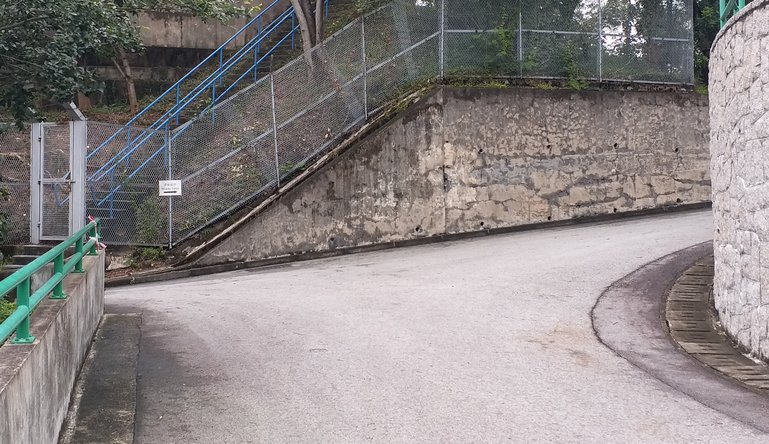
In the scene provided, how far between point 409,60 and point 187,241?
6.37m

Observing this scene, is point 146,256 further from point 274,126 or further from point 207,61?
point 207,61

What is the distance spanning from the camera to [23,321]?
4.15 metres

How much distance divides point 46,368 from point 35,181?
35.5 ft

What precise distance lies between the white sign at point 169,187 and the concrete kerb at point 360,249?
1520 millimetres

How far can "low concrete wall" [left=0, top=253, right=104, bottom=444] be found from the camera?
355 cm

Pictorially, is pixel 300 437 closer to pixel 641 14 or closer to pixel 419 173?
pixel 419 173

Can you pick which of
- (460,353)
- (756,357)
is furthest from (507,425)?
(756,357)

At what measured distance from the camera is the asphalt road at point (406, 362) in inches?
214

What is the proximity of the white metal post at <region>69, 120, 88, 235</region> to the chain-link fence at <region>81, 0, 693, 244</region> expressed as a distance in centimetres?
219

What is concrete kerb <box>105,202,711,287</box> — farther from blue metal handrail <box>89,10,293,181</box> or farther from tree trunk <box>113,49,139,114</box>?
tree trunk <box>113,49,139,114</box>

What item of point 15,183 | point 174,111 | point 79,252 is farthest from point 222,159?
point 79,252

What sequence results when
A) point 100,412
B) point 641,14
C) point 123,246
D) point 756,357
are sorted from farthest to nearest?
point 641,14
point 123,246
point 756,357
point 100,412

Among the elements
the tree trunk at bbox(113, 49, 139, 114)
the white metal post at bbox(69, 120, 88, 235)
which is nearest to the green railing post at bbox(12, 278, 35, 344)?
the white metal post at bbox(69, 120, 88, 235)

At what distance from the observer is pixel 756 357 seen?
7.00m
